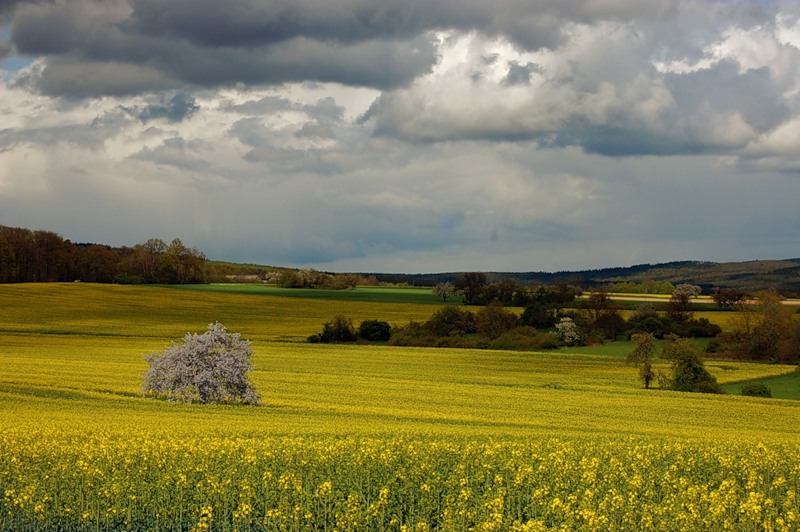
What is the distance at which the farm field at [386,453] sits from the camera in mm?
16328

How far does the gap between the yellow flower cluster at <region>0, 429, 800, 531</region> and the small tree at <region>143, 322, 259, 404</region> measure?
15.6 metres

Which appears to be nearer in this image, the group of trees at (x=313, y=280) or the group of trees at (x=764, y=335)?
the group of trees at (x=764, y=335)

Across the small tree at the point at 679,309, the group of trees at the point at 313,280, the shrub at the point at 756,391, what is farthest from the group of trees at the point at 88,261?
the shrub at the point at 756,391

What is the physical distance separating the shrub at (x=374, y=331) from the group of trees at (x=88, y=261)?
2121 inches

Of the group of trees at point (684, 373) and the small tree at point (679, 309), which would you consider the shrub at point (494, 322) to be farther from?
the group of trees at point (684, 373)

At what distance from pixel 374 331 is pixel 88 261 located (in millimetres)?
59911

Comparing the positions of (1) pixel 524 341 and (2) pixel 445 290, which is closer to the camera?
(1) pixel 524 341

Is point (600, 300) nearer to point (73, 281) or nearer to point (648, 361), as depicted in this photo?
point (648, 361)

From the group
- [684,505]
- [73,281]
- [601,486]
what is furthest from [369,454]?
[73,281]

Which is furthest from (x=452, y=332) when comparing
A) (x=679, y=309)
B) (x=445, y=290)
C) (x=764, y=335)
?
(x=445, y=290)

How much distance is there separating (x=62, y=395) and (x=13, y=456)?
18.9 meters

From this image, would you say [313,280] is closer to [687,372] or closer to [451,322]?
[451,322]

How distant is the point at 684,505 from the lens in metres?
16.0

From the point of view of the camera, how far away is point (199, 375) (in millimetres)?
39062
